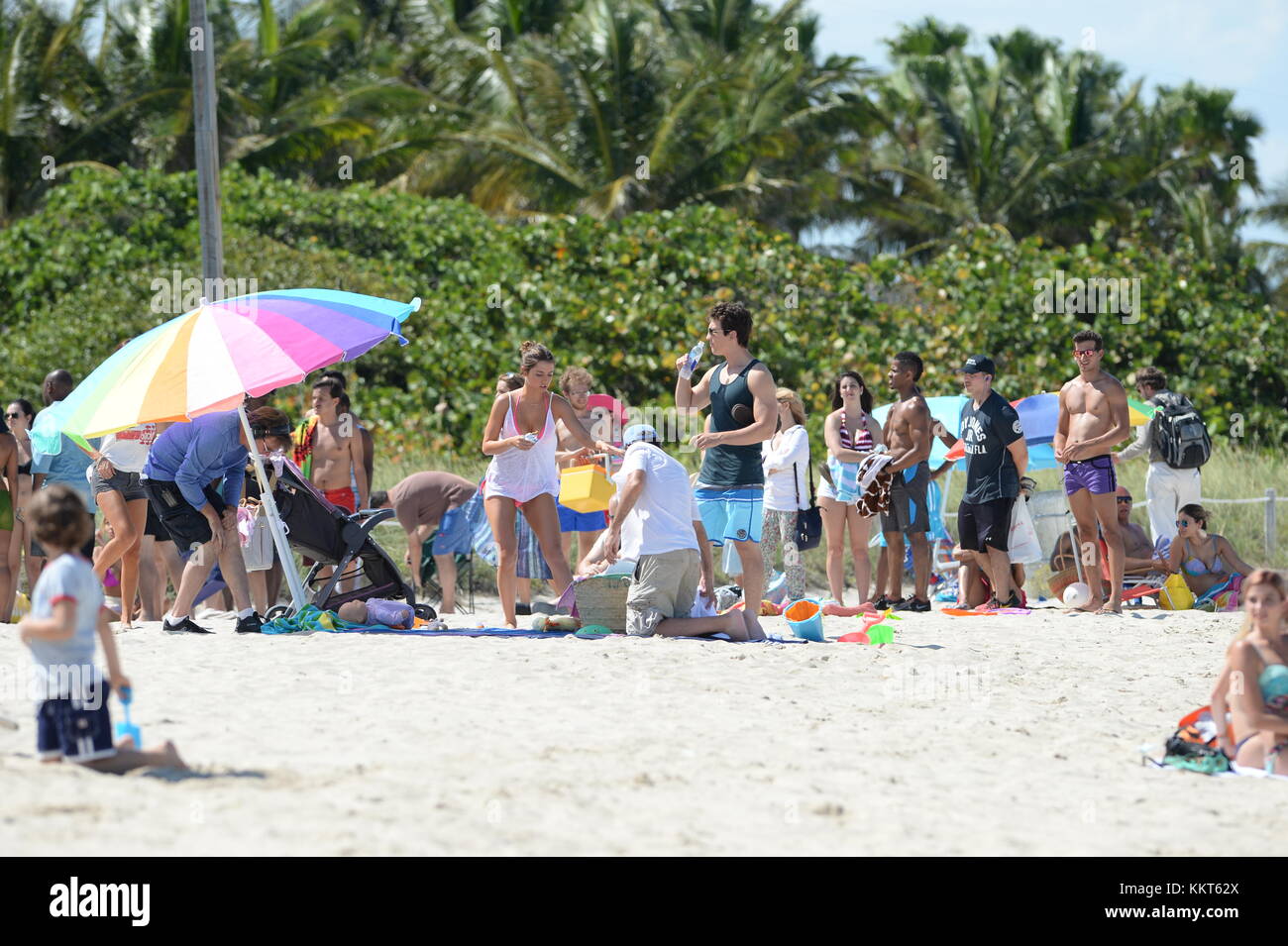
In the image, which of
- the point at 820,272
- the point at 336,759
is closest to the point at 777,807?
the point at 336,759

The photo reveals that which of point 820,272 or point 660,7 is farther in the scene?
point 660,7

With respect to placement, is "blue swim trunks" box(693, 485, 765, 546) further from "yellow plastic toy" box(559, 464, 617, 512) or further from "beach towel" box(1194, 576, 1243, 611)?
"beach towel" box(1194, 576, 1243, 611)

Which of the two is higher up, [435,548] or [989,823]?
[435,548]

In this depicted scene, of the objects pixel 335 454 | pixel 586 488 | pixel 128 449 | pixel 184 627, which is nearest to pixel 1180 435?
pixel 586 488

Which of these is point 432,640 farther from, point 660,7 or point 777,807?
point 660,7

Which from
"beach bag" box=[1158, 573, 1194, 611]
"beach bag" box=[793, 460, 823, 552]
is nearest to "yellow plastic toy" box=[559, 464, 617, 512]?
"beach bag" box=[793, 460, 823, 552]

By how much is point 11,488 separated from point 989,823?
20.9 feet

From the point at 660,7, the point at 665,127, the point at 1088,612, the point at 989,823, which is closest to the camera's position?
the point at 989,823

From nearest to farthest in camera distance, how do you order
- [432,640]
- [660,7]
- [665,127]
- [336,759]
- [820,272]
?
[336,759] < [432,640] < [820,272] < [665,127] < [660,7]

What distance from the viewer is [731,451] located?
25.8 feet

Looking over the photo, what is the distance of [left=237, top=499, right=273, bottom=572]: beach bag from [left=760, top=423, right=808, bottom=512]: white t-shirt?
3022 mm

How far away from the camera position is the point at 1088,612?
360 inches

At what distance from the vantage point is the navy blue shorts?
173 inches

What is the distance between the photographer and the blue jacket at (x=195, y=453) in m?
7.73
